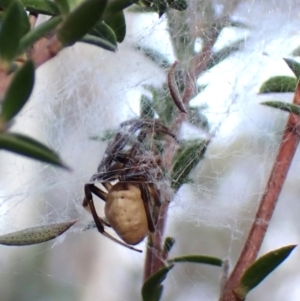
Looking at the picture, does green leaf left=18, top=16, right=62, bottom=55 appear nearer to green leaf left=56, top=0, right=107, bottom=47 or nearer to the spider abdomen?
green leaf left=56, top=0, right=107, bottom=47

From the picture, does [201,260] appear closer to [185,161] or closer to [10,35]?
[185,161]

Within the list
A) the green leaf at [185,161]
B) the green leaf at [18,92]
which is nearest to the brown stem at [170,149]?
the green leaf at [185,161]

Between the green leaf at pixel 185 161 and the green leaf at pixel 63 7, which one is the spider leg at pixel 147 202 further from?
the green leaf at pixel 63 7

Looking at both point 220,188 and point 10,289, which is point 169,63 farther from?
point 10,289

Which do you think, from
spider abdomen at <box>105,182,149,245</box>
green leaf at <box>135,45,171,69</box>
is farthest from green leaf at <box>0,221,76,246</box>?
green leaf at <box>135,45,171,69</box>

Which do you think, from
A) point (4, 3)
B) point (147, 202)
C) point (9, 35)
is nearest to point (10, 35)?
point (9, 35)
